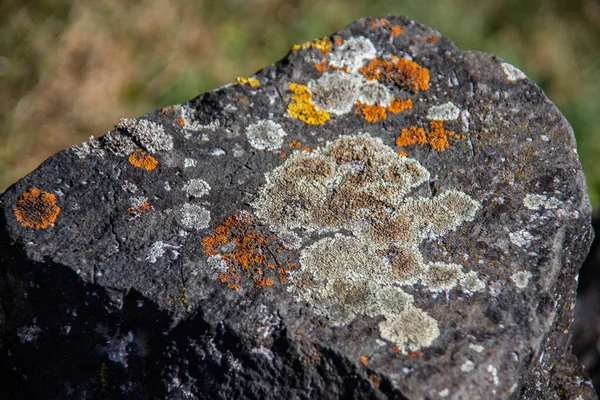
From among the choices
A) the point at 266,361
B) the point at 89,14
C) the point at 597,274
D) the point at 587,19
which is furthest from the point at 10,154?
the point at 587,19

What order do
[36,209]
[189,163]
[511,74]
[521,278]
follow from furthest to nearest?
1. [511,74]
2. [189,163]
3. [36,209]
4. [521,278]

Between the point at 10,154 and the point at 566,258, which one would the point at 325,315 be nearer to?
the point at 566,258

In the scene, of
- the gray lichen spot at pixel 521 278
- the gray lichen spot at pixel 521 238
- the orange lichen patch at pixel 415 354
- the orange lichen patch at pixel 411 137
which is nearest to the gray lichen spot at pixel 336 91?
the orange lichen patch at pixel 411 137

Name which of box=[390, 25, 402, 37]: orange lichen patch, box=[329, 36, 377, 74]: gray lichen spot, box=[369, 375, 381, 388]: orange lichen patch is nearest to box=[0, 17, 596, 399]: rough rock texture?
box=[369, 375, 381, 388]: orange lichen patch

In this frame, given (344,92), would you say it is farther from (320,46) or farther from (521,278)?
(521,278)

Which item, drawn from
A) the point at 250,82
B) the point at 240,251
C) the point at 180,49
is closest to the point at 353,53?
the point at 250,82

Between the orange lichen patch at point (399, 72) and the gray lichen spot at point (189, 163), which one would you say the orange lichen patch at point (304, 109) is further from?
the gray lichen spot at point (189, 163)
